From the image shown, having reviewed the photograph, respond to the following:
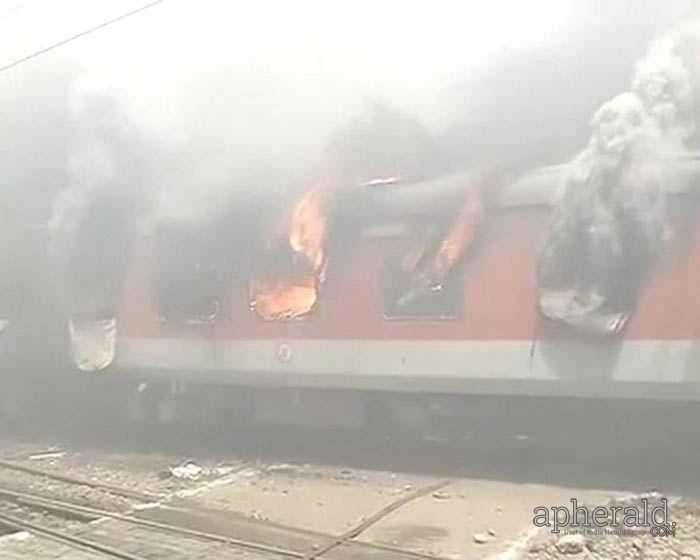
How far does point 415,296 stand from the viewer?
7234 mm

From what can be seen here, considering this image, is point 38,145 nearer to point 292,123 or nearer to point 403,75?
point 292,123

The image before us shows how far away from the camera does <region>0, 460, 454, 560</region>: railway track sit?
522cm

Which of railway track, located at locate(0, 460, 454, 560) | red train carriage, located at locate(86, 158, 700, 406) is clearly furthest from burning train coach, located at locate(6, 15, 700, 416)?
railway track, located at locate(0, 460, 454, 560)

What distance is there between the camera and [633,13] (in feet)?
23.2

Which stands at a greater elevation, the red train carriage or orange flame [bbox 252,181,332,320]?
orange flame [bbox 252,181,332,320]

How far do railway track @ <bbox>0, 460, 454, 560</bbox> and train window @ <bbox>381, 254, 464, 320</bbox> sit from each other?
1.29 metres

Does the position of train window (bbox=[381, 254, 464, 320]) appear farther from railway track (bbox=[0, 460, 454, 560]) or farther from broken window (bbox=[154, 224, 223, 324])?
broken window (bbox=[154, 224, 223, 324])

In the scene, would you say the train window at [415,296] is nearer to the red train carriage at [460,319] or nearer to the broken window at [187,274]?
the red train carriage at [460,319]

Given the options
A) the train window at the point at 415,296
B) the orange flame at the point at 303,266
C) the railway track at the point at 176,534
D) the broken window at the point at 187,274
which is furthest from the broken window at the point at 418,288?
the broken window at the point at 187,274

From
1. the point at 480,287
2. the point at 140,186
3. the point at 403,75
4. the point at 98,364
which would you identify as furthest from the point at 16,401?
the point at 480,287

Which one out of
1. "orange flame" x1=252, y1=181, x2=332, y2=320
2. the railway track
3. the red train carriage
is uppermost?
"orange flame" x1=252, y1=181, x2=332, y2=320

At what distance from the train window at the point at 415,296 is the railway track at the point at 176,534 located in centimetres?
129

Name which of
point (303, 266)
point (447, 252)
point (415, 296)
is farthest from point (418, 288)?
point (303, 266)

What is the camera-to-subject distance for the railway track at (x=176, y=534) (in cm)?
522
